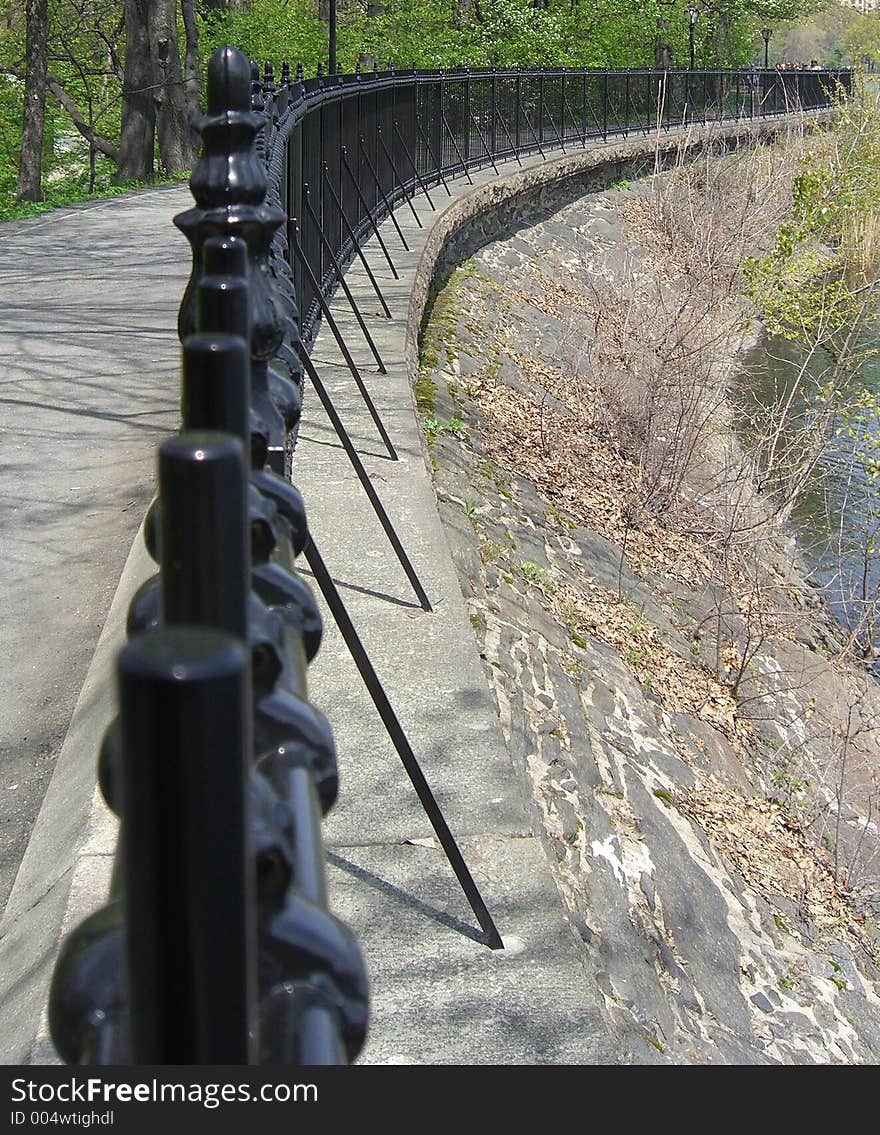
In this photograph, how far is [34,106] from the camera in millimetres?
23734

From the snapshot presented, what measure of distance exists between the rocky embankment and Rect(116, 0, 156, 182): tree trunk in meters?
12.2

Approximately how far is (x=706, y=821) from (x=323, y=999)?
22.4 ft

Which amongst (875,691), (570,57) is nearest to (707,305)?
(875,691)

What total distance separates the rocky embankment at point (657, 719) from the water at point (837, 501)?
537 mm

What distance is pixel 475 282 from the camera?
56.0 feet

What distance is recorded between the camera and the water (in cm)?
1283

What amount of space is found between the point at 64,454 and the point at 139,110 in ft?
65.5

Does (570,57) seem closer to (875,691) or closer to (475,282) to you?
(475,282)

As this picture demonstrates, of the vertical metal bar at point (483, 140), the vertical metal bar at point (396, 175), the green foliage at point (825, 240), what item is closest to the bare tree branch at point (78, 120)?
the vertical metal bar at point (483, 140)

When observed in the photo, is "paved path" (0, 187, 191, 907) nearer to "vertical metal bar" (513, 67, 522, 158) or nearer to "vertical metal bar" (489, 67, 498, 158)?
"vertical metal bar" (489, 67, 498, 158)

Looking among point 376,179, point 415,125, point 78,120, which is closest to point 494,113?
point 415,125

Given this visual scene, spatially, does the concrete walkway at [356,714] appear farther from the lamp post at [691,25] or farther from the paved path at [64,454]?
the lamp post at [691,25]

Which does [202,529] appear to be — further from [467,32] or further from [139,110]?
[467,32]

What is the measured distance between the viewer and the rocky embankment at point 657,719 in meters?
5.64
